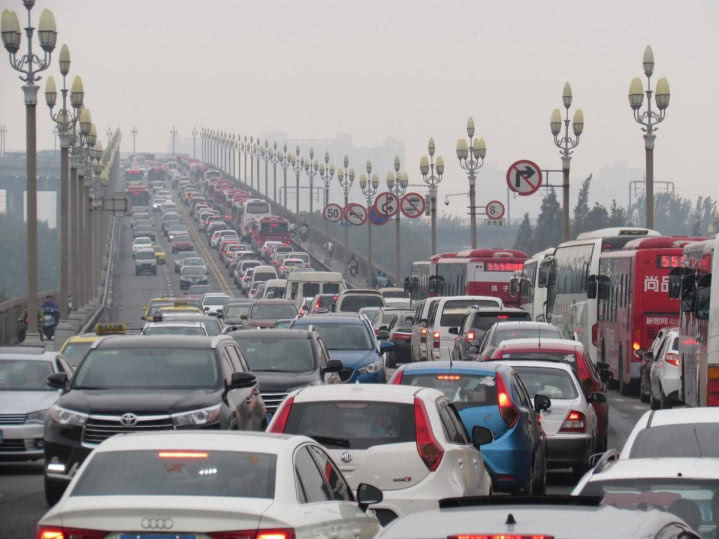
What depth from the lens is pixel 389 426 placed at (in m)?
11.2

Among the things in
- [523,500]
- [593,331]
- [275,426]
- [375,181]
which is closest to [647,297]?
[593,331]

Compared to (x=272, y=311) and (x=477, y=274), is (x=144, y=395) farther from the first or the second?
(x=477, y=274)

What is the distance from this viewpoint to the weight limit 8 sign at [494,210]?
7325 cm

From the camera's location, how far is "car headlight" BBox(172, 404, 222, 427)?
14727 millimetres

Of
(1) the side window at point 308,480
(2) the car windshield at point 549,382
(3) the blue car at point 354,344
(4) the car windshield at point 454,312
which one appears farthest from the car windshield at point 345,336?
(1) the side window at point 308,480

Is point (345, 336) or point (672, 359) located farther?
point (345, 336)

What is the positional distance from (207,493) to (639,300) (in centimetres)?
2534

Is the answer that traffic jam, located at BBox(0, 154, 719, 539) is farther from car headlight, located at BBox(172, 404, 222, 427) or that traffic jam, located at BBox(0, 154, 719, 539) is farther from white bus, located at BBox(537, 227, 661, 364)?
white bus, located at BBox(537, 227, 661, 364)

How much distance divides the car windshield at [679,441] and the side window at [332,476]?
2.04m

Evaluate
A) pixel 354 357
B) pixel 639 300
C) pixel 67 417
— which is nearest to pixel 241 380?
pixel 67 417

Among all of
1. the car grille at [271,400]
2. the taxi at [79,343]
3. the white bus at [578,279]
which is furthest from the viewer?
the white bus at [578,279]

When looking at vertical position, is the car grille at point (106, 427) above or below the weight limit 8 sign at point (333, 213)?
below

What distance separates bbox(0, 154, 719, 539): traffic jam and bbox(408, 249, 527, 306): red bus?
13539 millimetres

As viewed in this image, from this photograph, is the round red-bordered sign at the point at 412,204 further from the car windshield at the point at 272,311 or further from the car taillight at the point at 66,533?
the car taillight at the point at 66,533
